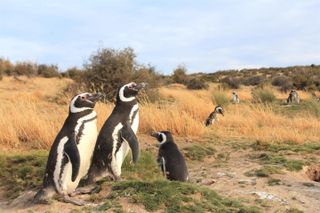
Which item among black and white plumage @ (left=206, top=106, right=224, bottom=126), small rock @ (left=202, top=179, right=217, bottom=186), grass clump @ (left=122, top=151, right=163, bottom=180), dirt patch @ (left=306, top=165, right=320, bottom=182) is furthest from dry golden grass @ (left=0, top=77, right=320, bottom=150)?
small rock @ (left=202, top=179, right=217, bottom=186)

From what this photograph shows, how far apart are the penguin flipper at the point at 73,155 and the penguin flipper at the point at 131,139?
0.79 meters

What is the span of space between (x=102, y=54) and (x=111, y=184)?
41.5 ft

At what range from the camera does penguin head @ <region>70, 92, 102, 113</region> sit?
20.7 ft

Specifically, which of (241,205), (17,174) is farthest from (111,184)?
(17,174)

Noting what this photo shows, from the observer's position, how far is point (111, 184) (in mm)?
6273

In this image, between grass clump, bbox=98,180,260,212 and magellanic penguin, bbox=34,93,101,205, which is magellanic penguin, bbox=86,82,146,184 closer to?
magellanic penguin, bbox=34,93,101,205

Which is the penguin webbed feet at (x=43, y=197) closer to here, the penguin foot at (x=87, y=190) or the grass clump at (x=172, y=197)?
the penguin foot at (x=87, y=190)

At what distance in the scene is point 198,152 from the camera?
968cm

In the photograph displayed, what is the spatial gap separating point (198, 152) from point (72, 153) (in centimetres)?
414

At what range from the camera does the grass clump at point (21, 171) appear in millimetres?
7387

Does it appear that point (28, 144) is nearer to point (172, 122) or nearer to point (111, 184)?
point (172, 122)

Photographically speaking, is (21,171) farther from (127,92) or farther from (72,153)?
(72,153)

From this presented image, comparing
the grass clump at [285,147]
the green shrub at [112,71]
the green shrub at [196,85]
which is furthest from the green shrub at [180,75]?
the grass clump at [285,147]

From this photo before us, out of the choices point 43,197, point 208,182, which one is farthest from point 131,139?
point 208,182
